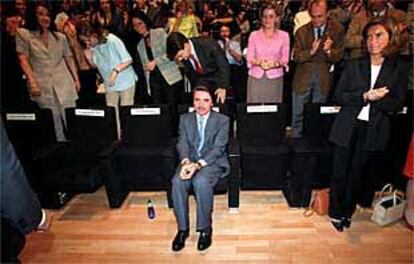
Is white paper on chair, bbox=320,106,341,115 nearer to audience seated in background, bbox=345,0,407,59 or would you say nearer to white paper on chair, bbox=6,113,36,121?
audience seated in background, bbox=345,0,407,59

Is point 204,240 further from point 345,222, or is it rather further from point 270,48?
point 270,48

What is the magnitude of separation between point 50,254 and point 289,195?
1.80 m

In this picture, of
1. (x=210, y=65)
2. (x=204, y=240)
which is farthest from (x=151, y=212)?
(x=210, y=65)

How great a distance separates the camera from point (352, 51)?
367 centimetres

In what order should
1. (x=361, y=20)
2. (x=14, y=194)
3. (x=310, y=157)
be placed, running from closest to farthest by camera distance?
(x=14, y=194)
(x=310, y=157)
(x=361, y=20)

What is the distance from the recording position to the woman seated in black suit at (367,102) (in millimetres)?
2455

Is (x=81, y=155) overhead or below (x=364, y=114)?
below

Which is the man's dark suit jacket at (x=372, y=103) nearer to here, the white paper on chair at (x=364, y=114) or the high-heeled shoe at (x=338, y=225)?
the white paper on chair at (x=364, y=114)

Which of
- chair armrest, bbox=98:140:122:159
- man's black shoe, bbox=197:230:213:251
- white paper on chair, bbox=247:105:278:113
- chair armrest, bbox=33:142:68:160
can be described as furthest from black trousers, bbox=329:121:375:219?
chair armrest, bbox=33:142:68:160

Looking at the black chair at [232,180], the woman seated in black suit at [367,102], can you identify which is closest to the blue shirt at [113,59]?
the black chair at [232,180]

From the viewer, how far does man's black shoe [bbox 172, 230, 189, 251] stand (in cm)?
264

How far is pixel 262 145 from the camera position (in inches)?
126

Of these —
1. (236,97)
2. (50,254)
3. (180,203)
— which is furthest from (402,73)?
(50,254)

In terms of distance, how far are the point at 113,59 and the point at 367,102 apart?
2092mm
